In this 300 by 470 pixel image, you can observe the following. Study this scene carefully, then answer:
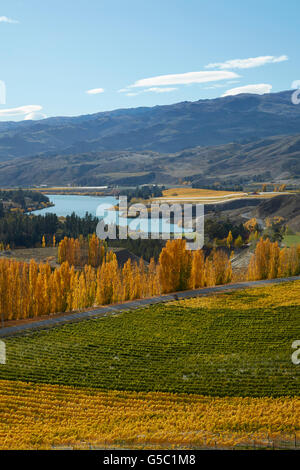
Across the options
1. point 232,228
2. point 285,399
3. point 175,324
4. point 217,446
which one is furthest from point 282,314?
point 232,228

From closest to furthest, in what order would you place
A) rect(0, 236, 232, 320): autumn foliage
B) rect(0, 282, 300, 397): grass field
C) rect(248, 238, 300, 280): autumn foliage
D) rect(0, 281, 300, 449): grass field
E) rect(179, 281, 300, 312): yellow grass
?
rect(0, 281, 300, 449): grass field
rect(0, 282, 300, 397): grass field
rect(0, 236, 232, 320): autumn foliage
rect(179, 281, 300, 312): yellow grass
rect(248, 238, 300, 280): autumn foliage

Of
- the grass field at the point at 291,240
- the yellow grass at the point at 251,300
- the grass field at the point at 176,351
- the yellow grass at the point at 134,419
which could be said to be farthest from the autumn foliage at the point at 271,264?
the grass field at the point at 291,240

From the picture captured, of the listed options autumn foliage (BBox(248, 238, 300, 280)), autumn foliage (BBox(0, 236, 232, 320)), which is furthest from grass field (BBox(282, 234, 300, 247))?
autumn foliage (BBox(0, 236, 232, 320))

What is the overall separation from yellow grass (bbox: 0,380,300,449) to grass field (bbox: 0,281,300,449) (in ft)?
0.32

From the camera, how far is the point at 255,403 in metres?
45.7

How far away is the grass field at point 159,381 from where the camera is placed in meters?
38.6

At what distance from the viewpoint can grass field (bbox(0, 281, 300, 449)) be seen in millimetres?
38594

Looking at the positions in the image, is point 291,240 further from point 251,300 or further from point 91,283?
point 91,283

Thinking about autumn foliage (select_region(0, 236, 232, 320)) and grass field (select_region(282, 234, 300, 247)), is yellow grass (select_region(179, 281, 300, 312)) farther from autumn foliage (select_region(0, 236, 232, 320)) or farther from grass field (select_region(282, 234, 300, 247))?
A: grass field (select_region(282, 234, 300, 247))

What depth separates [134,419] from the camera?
42.0 meters

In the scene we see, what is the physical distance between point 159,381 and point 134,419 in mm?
9226

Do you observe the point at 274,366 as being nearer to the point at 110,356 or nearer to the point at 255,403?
the point at 255,403

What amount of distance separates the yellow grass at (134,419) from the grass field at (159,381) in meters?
0.10

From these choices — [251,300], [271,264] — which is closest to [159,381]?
[251,300]
